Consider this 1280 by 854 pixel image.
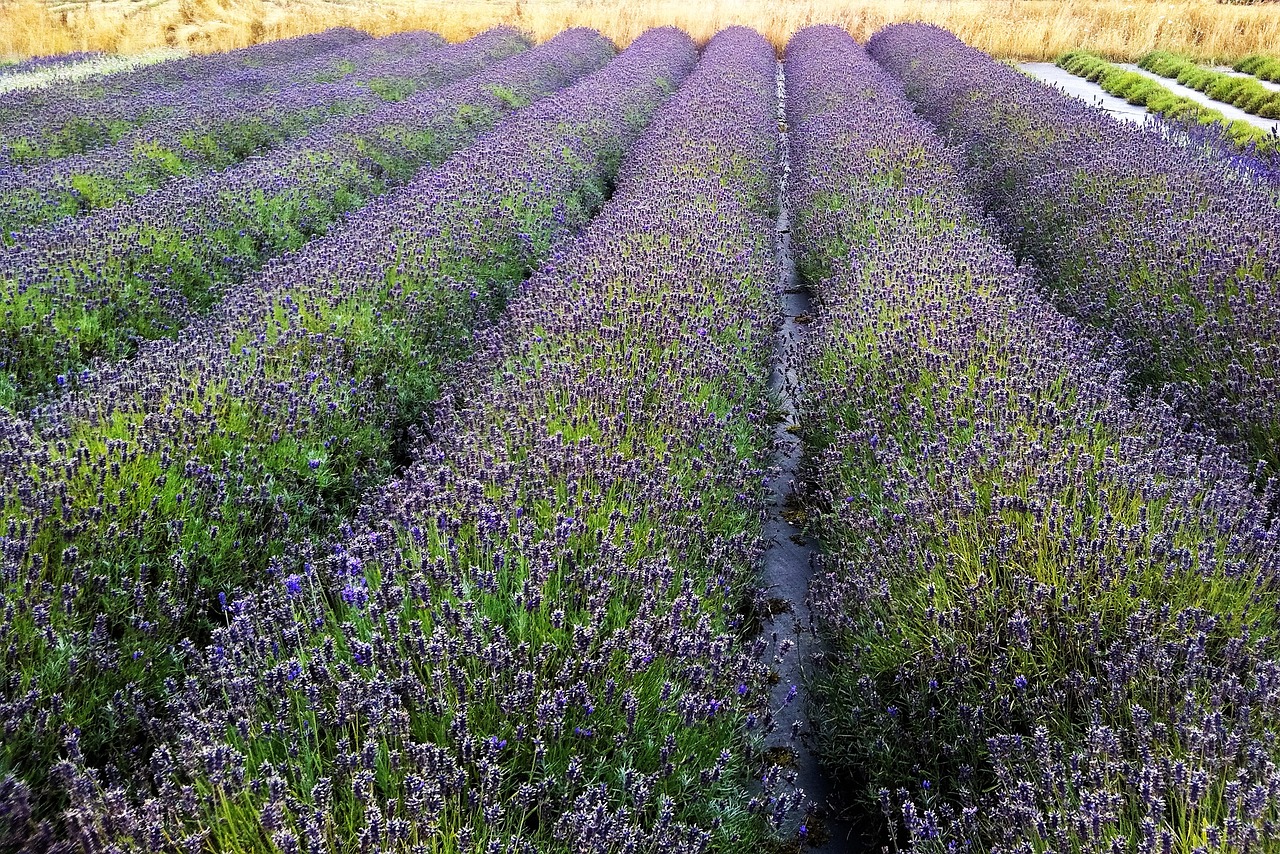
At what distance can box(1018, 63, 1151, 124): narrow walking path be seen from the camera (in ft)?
43.9

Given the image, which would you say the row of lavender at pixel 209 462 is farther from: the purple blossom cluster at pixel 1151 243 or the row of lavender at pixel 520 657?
the purple blossom cluster at pixel 1151 243

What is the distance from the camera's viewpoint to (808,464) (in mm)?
4191

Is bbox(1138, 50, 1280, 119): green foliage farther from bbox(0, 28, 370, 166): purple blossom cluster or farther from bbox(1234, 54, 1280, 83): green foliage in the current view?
bbox(0, 28, 370, 166): purple blossom cluster

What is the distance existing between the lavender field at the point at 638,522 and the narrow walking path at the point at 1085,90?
7808 millimetres

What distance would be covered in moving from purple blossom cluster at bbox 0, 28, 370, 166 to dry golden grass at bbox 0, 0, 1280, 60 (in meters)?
6.26

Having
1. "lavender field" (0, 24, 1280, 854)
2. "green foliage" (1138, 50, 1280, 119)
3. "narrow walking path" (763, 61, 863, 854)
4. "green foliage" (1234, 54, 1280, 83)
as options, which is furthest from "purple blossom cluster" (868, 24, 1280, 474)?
"green foliage" (1234, 54, 1280, 83)

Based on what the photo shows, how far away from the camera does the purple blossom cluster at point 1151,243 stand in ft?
13.3

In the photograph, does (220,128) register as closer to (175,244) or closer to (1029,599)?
(175,244)

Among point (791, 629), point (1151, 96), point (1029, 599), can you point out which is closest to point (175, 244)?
point (791, 629)

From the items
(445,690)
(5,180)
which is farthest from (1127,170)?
(5,180)

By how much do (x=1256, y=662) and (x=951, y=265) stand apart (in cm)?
318

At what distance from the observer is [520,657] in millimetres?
2109

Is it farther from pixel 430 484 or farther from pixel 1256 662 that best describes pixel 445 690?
pixel 1256 662

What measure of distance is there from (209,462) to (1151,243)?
5019 mm
